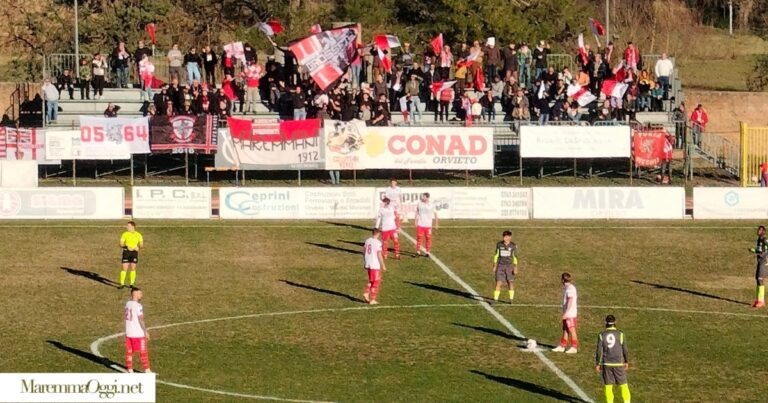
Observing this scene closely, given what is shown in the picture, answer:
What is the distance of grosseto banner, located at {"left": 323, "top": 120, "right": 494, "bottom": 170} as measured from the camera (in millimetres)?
60156

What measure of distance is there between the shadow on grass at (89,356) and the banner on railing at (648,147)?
103 ft

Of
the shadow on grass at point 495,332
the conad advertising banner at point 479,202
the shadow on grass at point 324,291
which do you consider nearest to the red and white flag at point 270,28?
the conad advertising banner at point 479,202

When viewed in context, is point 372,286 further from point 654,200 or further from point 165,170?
point 165,170

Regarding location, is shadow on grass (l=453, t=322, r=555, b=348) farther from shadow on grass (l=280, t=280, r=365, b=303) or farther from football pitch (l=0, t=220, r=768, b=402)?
shadow on grass (l=280, t=280, r=365, b=303)

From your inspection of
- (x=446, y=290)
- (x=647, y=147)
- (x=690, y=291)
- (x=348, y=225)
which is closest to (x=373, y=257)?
(x=446, y=290)

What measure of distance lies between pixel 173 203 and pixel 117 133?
518 cm

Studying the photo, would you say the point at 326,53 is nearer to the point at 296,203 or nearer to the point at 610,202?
the point at 296,203

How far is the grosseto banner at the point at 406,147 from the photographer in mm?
60156

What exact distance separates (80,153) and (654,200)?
2121 cm

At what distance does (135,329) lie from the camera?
1262 inches

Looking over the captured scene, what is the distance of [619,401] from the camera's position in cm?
3086

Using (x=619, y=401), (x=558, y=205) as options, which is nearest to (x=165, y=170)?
(x=558, y=205)

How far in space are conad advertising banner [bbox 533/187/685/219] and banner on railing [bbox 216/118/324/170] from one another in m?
8.79

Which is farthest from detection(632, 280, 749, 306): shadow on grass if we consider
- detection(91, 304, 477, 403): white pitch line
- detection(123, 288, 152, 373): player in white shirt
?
detection(123, 288, 152, 373): player in white shirt
